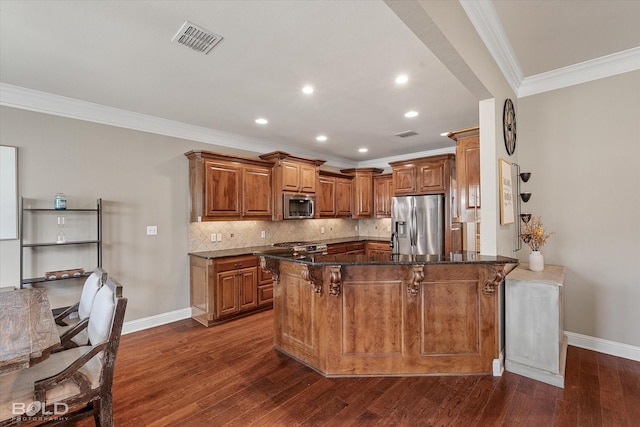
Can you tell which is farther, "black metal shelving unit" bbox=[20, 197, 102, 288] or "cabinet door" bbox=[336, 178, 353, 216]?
"cabinet door" bbox=[336, 178, 353, 216]

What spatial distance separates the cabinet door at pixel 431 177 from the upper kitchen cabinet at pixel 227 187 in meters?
2.73

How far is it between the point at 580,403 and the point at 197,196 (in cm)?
443

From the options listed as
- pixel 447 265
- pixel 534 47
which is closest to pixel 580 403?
pixel 447 265

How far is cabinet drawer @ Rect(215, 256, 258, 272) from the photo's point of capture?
4.00 meters

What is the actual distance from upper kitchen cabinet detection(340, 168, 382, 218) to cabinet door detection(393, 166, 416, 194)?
834 millimetres

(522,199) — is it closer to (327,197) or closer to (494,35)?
(494,35)

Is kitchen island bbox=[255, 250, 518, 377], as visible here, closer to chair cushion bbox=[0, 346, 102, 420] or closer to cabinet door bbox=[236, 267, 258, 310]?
chair cushion bbox=[0, 346, 102, 420]

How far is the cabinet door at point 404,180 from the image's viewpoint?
556 cm

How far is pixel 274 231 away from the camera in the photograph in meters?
5.43

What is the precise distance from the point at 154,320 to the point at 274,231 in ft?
7.53

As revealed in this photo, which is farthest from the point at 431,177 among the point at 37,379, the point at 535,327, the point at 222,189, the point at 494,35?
the point at 37,379

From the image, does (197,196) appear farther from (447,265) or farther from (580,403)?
(580,403)

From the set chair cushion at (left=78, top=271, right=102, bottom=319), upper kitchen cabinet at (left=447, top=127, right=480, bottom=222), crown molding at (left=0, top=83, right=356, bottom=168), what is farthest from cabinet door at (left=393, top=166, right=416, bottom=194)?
chair cushion at (left=78, top=271, right=102, bottom=319)

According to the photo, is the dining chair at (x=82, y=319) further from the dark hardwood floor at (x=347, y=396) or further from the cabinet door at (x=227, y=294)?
the cabinet door at (x=227, y=294)
